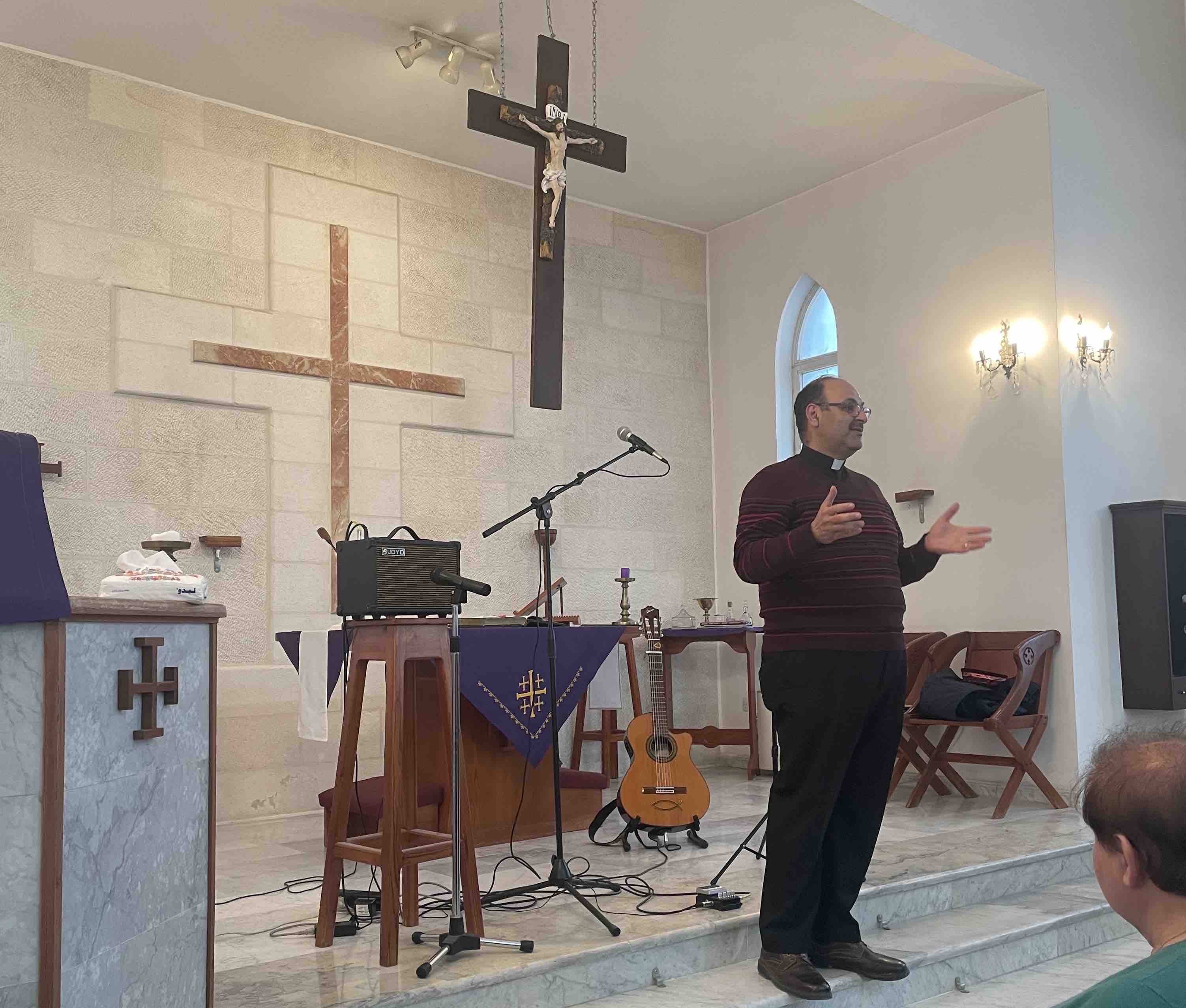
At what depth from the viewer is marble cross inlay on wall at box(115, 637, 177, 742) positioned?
82.7 inches

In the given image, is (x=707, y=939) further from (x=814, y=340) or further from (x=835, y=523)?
(x=814, y=340)

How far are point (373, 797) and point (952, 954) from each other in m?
2.12

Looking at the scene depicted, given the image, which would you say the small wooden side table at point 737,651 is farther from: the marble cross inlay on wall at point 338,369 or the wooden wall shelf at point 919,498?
the marble cross inlay on wall at point 338,369

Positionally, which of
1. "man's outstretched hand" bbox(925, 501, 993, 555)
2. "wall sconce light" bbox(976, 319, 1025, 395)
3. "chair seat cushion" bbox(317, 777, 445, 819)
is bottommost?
"chair seat cushion" bbox(317, 777, 445, 819)

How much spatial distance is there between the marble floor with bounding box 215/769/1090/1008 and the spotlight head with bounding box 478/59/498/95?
363 cm

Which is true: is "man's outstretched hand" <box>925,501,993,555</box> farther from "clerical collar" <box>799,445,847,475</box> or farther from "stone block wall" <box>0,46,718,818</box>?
"stone block wall" <box>0,46,718,818</box>

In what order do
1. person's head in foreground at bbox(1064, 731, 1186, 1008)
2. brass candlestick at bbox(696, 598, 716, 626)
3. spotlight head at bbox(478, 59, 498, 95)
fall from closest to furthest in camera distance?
person's head in foreground at bbox(1064, 731, 1186, 1008)
spotlight head at bbox(478, 59, 498, 95)
brass candlestick at bbox(696, 598, 716, 626)

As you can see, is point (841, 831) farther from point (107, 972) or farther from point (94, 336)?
point (94, 336)

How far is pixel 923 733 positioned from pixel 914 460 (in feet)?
5.37

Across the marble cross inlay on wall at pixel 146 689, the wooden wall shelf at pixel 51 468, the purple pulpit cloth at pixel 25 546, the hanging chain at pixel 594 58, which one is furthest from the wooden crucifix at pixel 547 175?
the purple pulpit cloth at pixel 25 546

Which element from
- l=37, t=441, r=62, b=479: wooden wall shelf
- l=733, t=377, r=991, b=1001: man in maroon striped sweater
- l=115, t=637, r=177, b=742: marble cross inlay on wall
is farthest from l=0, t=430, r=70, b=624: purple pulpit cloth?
l=37, t=441, r=62, b=479: wooden wall shelf

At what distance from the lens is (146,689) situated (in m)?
2.15

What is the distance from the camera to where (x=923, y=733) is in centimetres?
602

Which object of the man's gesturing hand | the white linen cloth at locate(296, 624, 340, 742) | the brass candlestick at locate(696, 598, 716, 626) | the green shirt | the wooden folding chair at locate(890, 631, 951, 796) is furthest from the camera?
the brass candlestick at locate(696, 598, 716, 626)
